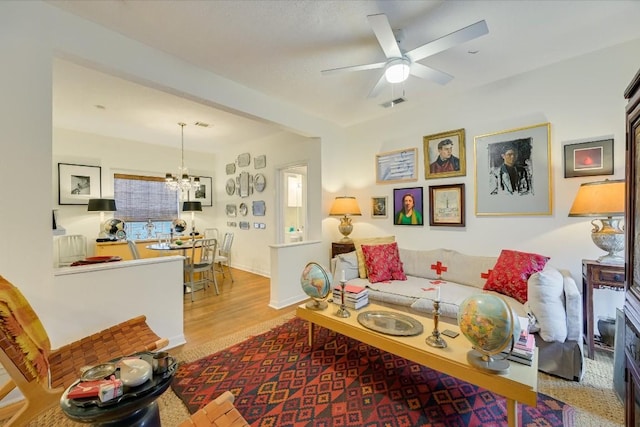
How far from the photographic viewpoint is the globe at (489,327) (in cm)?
131

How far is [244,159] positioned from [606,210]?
537 cm

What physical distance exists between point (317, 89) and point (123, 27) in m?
1.84

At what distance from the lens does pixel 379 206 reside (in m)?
4.06

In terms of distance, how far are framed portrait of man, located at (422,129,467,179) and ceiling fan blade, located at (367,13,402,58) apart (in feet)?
5.42

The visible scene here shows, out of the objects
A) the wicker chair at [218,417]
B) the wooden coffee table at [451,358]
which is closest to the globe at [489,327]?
the wooden coffee table at [451,358]

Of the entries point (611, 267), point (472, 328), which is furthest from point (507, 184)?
point (472, 328)

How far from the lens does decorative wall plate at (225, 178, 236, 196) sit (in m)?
5.94

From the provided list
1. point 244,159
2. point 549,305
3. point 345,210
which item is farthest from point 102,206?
point 549,305

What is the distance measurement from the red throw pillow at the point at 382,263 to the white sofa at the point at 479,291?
0.27 ft

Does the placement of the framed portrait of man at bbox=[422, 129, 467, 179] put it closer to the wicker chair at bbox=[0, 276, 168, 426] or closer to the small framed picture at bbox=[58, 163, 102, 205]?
the wicker chair at bbox=[0, 276, 168, 426]

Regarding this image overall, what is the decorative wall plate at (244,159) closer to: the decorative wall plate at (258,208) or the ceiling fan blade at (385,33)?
the decorative wall plate at (258,208)

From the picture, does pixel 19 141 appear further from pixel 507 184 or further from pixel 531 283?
pixel 507 184

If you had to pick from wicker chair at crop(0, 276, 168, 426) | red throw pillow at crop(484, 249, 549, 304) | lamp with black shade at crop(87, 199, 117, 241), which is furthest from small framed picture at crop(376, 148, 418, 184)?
lamp with black shade at crop(87, 199, 117, 241)

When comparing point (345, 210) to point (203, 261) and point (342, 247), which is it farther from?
point (203, 261)
